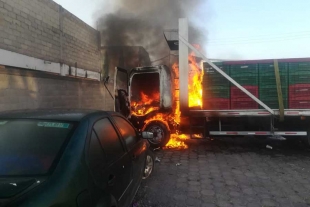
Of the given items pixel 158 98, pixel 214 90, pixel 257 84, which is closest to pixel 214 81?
pixel 214 90

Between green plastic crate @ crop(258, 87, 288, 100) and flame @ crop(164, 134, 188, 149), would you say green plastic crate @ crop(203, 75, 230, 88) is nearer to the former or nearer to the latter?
green plastic crate @ crop(258, 87, 288, 100)

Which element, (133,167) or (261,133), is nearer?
(133,167)

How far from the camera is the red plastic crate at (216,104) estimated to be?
269 inches

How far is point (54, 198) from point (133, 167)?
5.22 feet

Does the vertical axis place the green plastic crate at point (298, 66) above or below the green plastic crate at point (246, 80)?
above

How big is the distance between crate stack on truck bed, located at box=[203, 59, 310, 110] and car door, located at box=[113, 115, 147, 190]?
11.6 ft

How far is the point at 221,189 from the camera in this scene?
164 inches

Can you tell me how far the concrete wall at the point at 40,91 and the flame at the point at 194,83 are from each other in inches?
158

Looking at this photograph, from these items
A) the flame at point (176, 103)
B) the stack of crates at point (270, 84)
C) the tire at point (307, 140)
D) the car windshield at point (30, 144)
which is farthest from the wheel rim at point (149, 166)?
the tire at point (307, 140)

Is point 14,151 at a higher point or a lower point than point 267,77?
lower

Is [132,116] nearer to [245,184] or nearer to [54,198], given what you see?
[245,184]

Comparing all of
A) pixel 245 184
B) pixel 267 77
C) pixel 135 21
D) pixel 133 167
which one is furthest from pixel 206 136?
pixel 135 21

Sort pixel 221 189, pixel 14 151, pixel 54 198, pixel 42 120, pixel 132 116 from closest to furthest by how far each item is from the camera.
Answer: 1. pixel 54 198
2. pixel 14 151
3. pixel 42 120
4. pixel 221 189
5. pixel 132 116

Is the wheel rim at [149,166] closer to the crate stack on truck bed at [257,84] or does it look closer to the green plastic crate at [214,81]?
the crate stack on truck bed at [257,84]
